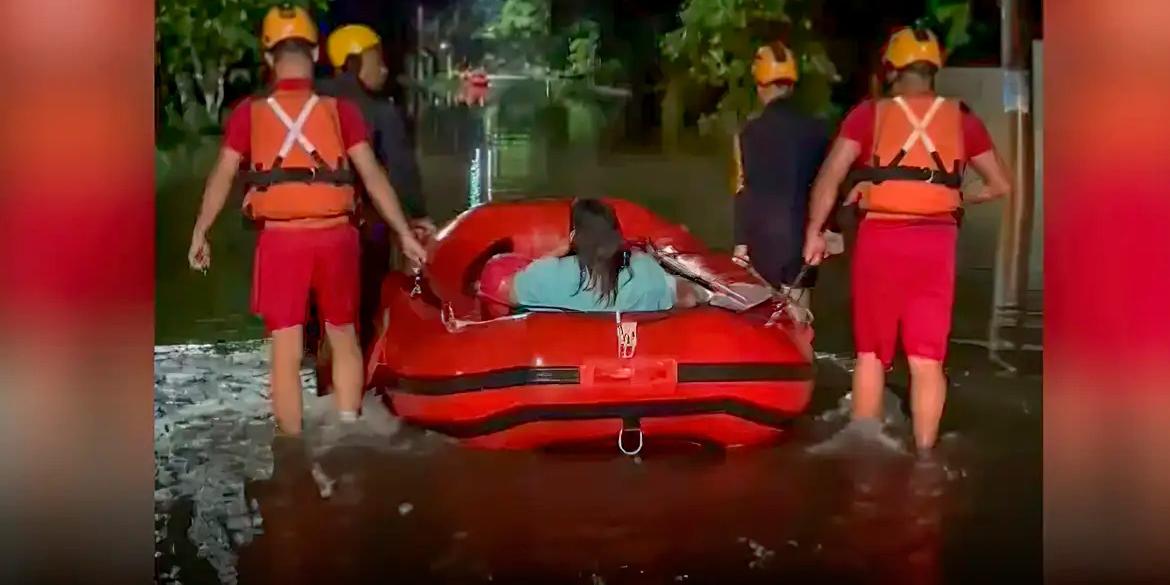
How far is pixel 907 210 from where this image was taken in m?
2.66

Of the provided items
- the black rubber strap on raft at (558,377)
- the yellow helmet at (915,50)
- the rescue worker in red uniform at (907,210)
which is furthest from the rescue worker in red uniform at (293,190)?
the yellow helmet at (915,50)

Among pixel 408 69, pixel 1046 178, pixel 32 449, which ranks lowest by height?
pixel 32 449

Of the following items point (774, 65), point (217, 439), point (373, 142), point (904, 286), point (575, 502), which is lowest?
point (575, 502)

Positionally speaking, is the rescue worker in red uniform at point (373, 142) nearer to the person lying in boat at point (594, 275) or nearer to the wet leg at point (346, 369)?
the wet leg at point (346, 369)

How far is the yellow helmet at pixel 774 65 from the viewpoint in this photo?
271 cm

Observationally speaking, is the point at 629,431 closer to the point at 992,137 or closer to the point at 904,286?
the point at 904,286

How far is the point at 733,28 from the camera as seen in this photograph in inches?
107

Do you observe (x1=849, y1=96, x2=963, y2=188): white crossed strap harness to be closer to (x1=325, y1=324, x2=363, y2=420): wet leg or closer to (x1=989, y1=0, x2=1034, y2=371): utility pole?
(x1=989, y1=0, x2=1034, y2=371): utility pole

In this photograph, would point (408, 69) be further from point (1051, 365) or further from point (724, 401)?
point (1051, 365)

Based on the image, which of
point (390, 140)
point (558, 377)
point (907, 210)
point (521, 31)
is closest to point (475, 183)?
point (390, 140)

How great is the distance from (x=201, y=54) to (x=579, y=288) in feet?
2.42

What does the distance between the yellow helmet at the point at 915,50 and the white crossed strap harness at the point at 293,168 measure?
969 mm

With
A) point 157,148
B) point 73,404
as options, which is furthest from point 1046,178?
point 73,404

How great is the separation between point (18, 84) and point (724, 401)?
1252 millimetres
